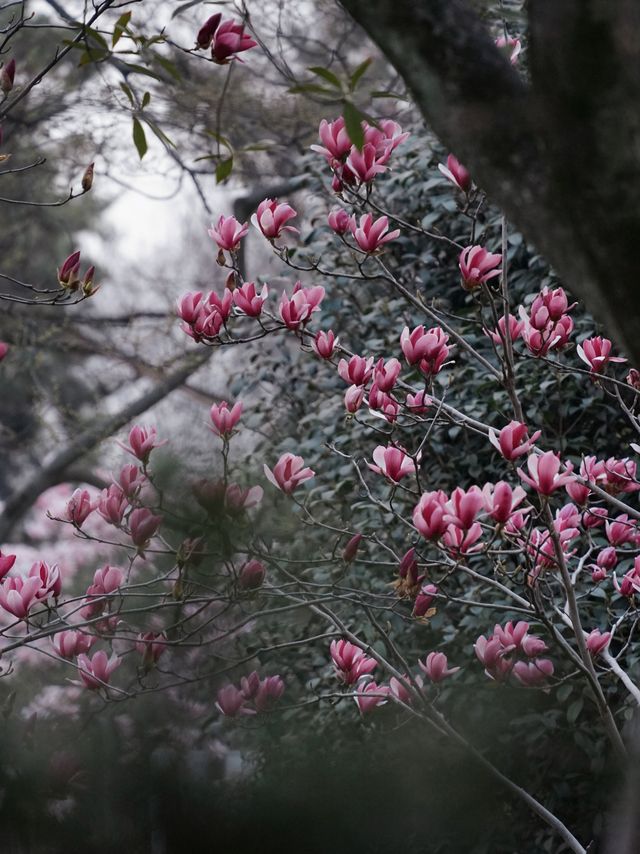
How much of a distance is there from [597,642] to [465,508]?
559mm

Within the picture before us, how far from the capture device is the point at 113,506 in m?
1.90

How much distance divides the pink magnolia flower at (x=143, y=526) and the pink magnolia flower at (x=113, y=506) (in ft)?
0.44

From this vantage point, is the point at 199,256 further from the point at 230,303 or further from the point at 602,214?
the point at 602,214

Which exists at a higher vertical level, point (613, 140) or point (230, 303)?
point (230, 303)

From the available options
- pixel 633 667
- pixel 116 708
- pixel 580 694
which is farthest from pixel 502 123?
pixel 580 694

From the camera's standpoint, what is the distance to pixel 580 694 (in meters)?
2.55

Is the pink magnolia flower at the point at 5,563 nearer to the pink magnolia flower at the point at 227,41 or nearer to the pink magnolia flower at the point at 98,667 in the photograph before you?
the pink magnolia flower at the point at 98,667

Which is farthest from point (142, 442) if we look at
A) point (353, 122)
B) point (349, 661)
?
point (353, 122)

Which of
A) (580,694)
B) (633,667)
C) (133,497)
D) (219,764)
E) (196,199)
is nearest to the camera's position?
(219,764)

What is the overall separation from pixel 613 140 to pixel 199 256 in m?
8.28

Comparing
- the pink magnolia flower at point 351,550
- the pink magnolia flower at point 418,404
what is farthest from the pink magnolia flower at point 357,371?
the pink magnolia flower at point 351,550

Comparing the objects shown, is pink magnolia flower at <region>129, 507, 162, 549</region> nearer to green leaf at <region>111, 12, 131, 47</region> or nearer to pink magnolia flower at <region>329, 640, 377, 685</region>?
pink magnolia flower at <region>329, 640, 377, 685</region>

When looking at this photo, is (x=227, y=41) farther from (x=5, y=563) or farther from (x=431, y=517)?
(x=5, y=563)

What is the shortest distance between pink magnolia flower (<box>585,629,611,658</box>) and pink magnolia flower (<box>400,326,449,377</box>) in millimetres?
638
